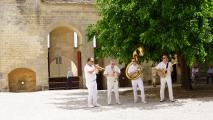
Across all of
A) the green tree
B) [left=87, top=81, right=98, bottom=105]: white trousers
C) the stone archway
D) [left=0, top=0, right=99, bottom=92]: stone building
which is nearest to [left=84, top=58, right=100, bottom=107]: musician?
[left=87, top=81, right=98, bottom=105]: white trousers

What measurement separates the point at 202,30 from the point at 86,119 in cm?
809

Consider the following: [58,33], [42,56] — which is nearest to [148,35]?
Answer: [42,56]

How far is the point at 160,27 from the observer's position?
18328mm

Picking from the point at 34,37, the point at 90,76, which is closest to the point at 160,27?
the point at 90,76

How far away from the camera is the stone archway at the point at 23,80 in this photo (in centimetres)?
3180

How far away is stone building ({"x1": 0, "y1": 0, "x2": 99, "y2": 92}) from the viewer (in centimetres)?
3069

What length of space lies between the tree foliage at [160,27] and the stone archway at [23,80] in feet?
42.8

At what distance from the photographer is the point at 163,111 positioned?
540 inches

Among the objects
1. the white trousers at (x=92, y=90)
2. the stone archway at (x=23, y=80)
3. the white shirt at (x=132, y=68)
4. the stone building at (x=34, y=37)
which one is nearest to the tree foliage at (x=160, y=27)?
the white shirt at (x=132, y=68)

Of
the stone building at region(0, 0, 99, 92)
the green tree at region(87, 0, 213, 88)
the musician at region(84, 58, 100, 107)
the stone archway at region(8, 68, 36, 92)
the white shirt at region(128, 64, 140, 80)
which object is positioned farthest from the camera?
the stone archway at region(8, 68, 36, 92)

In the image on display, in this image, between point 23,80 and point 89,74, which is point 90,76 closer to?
point 89,74

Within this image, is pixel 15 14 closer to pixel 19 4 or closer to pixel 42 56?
pixel 19 4

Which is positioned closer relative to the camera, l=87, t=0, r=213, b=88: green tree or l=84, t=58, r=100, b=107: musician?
l=84, t=58, r=100, b=107: musician

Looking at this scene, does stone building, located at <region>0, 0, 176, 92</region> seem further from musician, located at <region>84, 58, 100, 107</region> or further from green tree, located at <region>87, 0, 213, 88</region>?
musician, located at <region>84, 58, 100, 107</region>
